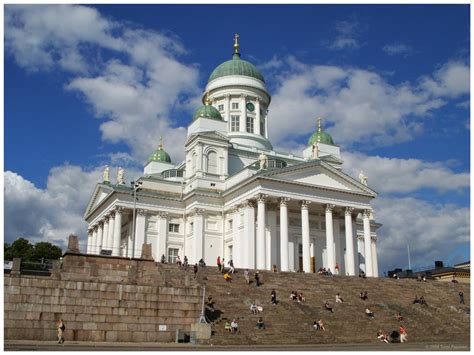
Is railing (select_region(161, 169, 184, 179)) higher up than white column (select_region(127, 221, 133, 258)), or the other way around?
railing (select_region(161, 169, 184, 179))

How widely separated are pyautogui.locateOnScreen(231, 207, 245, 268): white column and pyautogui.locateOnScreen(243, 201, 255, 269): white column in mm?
1046

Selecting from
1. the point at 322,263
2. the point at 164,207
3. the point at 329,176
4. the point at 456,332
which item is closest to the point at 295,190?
the point at 329,176

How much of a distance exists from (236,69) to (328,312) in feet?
131

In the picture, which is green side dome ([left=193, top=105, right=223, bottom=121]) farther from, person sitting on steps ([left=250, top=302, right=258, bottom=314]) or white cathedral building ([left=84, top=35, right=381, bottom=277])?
person sitting on steps ([left=250, top=302, right=258, bottom=314])

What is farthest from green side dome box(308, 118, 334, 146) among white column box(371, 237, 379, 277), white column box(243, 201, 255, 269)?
white column box(243, 201, 255, 269)

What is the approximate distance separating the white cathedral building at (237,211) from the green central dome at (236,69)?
8877 mm

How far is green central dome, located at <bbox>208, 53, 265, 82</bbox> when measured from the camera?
66812 mm

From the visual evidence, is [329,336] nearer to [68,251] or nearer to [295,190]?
[68,251]

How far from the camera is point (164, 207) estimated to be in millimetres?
54750

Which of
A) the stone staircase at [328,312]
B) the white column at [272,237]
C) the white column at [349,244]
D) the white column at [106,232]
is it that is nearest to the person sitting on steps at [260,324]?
the stone staircase at [328,312]

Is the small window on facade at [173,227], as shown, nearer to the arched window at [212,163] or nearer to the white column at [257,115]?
the arched window at [212,163]

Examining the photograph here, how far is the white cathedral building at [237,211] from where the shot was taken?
162ft

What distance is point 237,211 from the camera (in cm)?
5144

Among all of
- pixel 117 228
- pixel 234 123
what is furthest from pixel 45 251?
pixel 234 123
